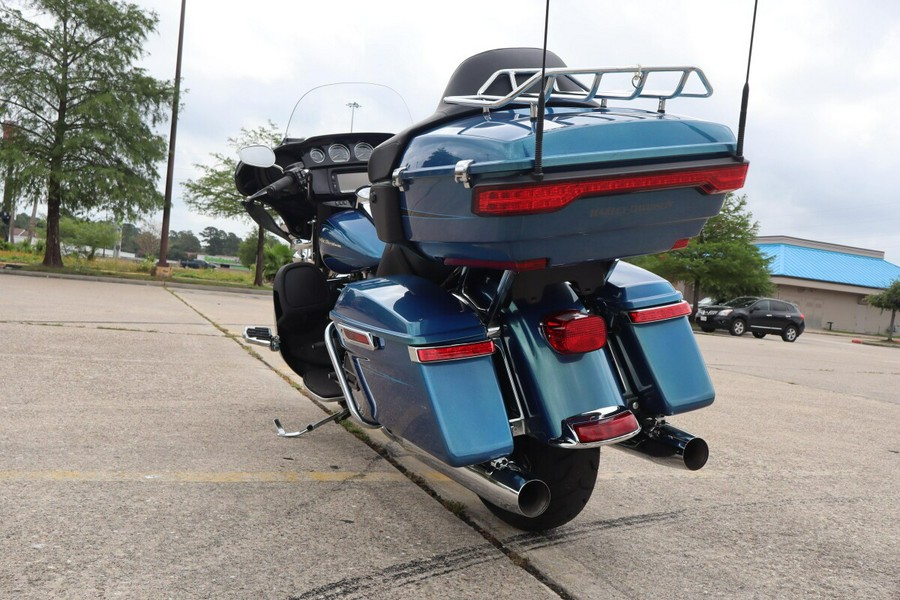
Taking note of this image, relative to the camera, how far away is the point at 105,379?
504 cm

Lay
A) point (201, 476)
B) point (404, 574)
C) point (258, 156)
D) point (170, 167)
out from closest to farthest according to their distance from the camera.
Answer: point (404, 574), point (201, 476), point (258, 156), point (170, 167)

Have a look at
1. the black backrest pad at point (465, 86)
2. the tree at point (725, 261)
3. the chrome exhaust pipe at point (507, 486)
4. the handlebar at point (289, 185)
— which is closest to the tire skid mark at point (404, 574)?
the chrome exhaust pipe at point (507, 486)

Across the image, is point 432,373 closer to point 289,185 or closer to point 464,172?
point 464,172

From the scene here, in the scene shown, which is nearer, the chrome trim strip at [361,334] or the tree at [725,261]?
the chrome trim strip at [361,334]

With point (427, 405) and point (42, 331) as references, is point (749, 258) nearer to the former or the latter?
point (42, 331)

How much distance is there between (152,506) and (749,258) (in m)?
31.4

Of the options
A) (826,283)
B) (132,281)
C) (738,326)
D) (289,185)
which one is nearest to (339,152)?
(289,185)

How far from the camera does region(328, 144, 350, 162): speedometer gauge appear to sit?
13.4 feet

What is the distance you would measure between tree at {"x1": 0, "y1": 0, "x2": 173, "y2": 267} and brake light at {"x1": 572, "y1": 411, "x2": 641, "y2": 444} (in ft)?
76.2

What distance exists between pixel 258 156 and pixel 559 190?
7.70 ft

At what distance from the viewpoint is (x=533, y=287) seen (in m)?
2.37

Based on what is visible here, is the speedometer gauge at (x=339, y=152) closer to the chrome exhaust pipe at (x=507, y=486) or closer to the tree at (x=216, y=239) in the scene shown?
the chrome exhaust pipe at (x=507, y=486)

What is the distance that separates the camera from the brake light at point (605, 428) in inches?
86.4

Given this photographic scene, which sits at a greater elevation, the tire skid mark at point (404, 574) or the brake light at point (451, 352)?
the brake light at point (451, 352)
